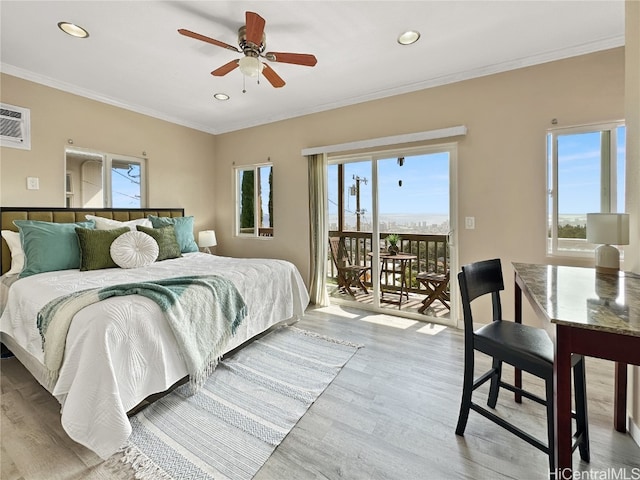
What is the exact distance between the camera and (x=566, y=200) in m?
2.62

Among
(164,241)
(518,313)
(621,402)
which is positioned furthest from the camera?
(164,241)

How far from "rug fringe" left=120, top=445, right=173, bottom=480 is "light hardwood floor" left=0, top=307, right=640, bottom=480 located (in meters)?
0.08

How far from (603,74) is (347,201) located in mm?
2700

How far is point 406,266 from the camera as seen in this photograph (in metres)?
3.93

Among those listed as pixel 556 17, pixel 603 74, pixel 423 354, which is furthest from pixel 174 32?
pixel 603 74

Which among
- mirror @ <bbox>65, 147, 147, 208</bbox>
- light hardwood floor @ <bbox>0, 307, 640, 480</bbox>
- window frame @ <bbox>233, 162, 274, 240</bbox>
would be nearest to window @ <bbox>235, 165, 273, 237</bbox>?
window frame @ <bbox>233, 162, 274, 240</bbox>

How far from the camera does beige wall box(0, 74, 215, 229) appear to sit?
2812 mm

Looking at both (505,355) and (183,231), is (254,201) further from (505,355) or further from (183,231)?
(505,355)

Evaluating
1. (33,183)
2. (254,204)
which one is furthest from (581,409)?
(33,183)

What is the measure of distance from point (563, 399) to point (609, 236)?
121 centimetres

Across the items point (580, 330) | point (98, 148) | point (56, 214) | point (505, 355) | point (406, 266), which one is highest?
point (98, 148)

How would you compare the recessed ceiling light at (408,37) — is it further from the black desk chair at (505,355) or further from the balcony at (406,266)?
the balcony at (406,266)

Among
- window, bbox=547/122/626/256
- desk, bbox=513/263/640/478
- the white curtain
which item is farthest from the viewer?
the white curtain

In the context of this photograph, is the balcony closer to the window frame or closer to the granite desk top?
the window frame
